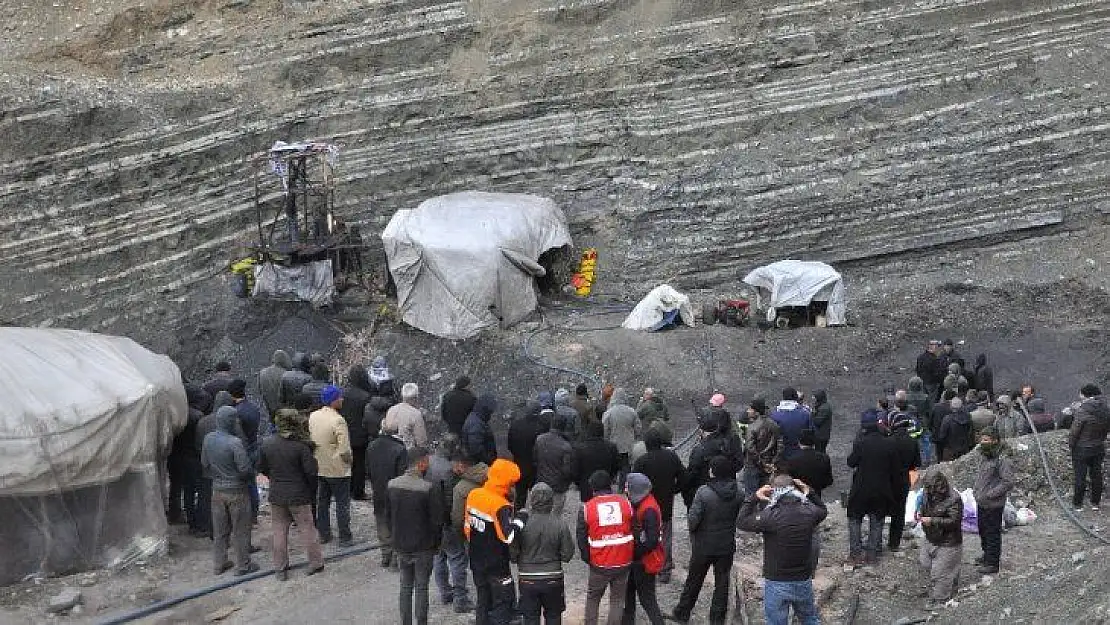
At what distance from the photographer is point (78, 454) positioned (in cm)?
1291

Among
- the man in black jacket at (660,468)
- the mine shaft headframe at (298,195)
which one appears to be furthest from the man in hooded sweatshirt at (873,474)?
the mine shaft headframe at (298,195)

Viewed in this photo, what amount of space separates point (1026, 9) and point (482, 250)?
11372 mm

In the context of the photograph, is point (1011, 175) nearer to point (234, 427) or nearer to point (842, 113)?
point (842, 113)

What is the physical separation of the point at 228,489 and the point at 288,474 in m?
0.71

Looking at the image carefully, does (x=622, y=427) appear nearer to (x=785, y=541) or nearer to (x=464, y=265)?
(x=785, y=541)

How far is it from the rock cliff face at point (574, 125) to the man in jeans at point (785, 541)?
44.2 ft

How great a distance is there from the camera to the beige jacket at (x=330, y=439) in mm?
12992

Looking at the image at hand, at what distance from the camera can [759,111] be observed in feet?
84.0

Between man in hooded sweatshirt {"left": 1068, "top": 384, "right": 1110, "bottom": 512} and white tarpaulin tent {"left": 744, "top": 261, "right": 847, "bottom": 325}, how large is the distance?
301 inches

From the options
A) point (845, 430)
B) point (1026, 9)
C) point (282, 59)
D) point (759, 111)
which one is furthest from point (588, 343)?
point (1026, 9)

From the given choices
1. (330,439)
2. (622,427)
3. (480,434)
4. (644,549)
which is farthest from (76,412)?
(644,549)

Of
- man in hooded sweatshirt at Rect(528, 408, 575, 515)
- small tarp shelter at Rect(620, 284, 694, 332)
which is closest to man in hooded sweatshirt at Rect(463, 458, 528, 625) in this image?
man in hooded sweatshirt at Rect(528, 408, 575, 515)

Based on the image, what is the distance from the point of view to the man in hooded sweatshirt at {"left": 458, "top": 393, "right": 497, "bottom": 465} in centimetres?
1330

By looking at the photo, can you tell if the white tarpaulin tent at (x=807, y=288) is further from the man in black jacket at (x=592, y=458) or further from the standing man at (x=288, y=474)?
the standing man at (x=288, y=474)
